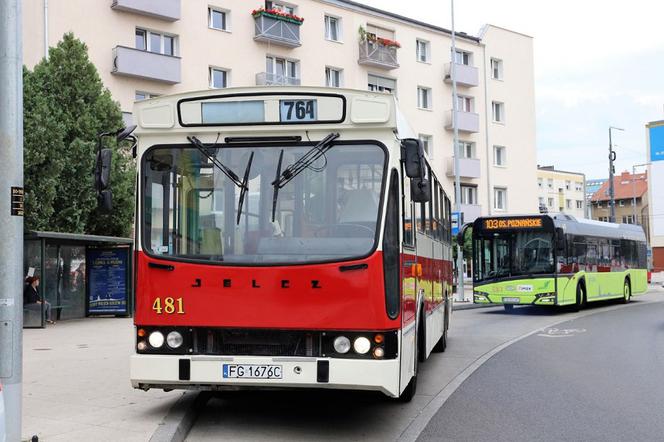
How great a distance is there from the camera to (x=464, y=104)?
4762 cm

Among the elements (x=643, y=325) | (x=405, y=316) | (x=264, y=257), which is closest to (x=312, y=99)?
(x=264, y=257)

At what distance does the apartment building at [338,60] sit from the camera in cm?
3122

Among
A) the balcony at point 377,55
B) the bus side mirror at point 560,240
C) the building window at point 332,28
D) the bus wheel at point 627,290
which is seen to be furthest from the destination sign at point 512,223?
the building window at point 332,28

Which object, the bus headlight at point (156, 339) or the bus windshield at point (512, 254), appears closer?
the bus headlight at point (156, 339)

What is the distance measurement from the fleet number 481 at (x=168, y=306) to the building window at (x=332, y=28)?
3460 cm

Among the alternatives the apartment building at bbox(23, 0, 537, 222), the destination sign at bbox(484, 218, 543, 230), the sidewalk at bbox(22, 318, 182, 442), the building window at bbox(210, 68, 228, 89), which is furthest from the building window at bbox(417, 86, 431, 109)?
the sidewalk at bbox(22, 318, 182, 442)

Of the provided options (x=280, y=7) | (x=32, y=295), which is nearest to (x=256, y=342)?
(x=32, y=295)

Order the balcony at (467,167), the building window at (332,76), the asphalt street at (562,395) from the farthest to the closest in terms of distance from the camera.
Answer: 1. the balcony at (467,167)
2. the building window at (332,76)
3. the asphalt street at (562,395)

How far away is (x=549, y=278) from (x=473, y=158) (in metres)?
26.8

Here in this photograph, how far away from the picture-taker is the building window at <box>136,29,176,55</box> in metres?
32.7

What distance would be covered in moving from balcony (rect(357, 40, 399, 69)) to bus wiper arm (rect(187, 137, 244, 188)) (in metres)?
34.6

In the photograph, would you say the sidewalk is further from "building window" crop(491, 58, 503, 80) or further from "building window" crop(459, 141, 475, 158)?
"building window" crop(491, 58, 503, 80)

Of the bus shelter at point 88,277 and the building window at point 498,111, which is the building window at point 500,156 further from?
the bus shelter at point 88,277

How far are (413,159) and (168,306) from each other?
2.44 meters
